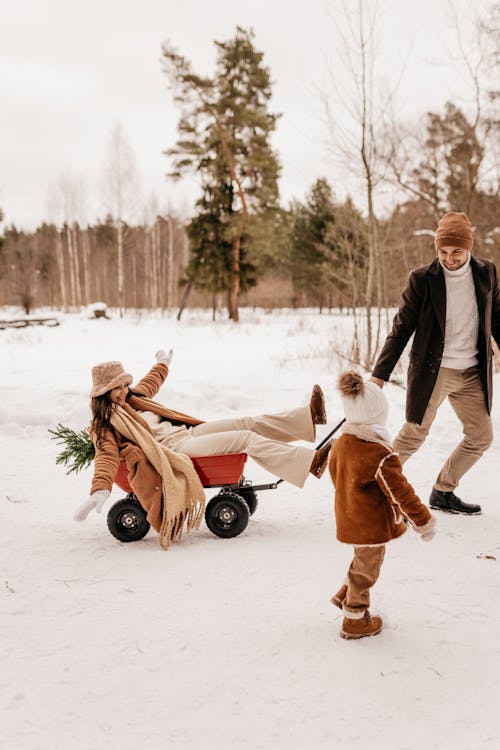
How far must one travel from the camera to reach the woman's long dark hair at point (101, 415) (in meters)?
3.95

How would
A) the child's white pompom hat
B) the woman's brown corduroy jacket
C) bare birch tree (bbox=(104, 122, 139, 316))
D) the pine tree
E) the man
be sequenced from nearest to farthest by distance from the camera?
the child's white pompom hat < the woman's brown corduroy jacket < the man < the pine tree < bare birch tree (bbox=(104, 122, 139, 316))

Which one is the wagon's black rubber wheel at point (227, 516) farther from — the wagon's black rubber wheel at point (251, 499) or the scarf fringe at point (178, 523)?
the wagon's black rubber wheel at point (251, 499)

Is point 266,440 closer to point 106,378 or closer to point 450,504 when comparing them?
point 106,378

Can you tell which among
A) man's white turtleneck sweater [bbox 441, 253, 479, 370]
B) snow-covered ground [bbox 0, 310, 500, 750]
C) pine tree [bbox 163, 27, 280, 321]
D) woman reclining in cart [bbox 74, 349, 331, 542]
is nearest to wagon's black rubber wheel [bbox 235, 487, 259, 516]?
snow-covered ground [bbox 0, 310, 500, 750]

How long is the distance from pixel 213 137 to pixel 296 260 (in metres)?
16.0

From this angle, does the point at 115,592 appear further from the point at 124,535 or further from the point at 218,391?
the point at 218,391

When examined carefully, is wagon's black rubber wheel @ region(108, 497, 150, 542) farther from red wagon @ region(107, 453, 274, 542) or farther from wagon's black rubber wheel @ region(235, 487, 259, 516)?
wagon's black rubber wheel @ region(235, 487, 259, 516)

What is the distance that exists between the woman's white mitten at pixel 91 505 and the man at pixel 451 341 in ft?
6.60

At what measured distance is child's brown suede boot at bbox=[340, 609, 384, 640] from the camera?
110 inches

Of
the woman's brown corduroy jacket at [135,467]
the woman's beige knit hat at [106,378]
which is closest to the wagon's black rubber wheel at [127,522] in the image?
the woman's brown corduroy jacket at [135,467]

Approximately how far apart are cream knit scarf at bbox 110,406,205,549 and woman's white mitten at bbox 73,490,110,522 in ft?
1.76

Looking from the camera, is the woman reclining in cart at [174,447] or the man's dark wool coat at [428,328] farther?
the man's dark wool coat at [428,328]

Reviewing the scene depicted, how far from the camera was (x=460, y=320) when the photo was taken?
4.30 m

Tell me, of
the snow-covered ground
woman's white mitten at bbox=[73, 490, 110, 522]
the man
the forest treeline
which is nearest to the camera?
the snow-covered ground
